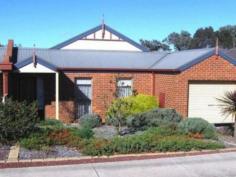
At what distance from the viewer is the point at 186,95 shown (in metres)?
20.2

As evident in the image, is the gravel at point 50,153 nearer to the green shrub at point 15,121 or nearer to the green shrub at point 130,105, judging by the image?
the green shrub at point 15,121

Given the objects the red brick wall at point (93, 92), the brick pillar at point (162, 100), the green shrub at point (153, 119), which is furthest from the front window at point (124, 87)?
the green shrub at point (153, 119)

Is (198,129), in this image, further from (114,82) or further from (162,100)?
(114,82)

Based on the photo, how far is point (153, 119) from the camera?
17109 millimetres

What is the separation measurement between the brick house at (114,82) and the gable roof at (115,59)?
0.13 ft

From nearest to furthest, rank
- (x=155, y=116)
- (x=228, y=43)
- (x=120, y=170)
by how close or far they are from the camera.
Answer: (x=120, y=170) → (x=155, y=116) → (x=228, y=43)

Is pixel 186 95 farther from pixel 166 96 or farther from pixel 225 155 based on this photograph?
pixel 225 155

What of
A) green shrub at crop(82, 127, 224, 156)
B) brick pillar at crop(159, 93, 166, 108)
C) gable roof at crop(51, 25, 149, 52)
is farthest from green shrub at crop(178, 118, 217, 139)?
gable roof at crop(51, 25, 149, 52)

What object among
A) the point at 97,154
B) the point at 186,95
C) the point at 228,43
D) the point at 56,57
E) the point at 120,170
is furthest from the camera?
the point at 228,43

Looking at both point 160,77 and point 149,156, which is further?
point 160,77

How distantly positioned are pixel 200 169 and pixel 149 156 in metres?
1.62

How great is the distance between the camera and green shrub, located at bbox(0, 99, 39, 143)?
13.4m

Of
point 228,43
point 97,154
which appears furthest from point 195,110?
→ point 228,43

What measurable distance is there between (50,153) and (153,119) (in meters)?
5.82
